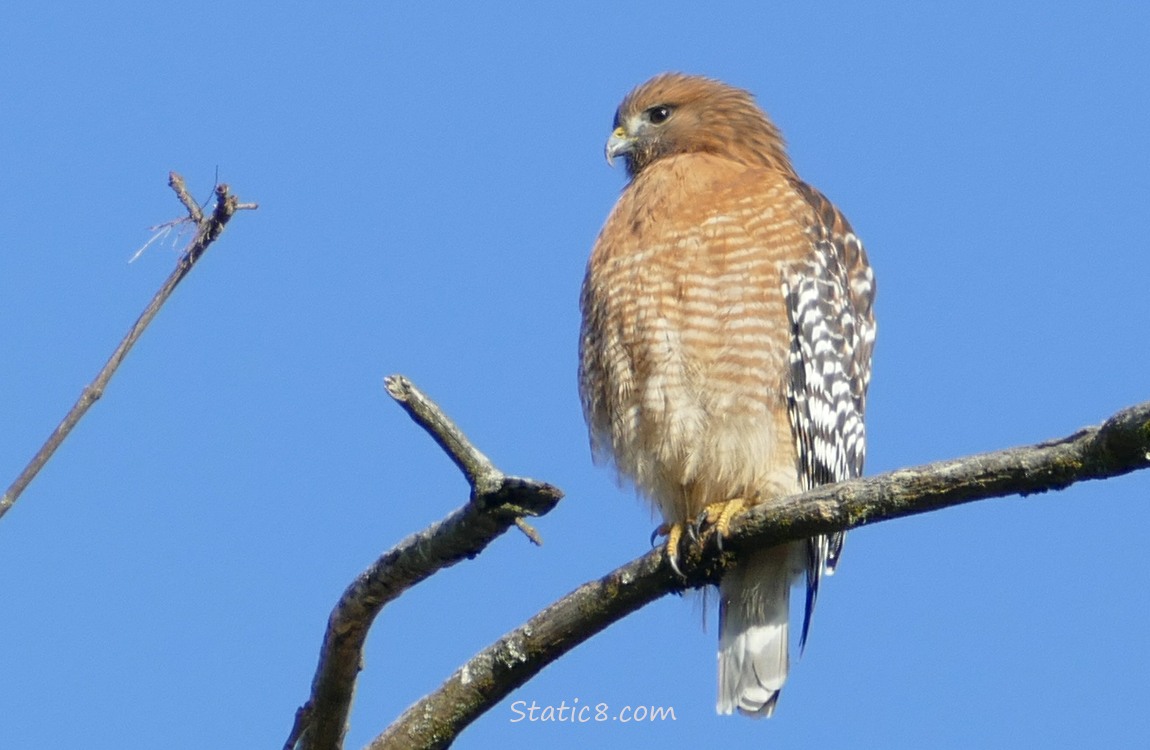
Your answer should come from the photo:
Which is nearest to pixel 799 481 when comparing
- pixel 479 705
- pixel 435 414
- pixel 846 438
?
pixel 846 438

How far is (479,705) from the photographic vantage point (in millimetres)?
4652

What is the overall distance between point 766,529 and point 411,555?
3.87 feet

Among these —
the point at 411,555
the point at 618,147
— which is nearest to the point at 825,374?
the point at 618,147

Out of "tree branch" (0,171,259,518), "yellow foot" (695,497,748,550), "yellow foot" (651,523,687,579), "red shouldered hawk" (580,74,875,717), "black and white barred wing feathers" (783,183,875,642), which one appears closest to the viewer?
"tree branch" (0,171,259,518)

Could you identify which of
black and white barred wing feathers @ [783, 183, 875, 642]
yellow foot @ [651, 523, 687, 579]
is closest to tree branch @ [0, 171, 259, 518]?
yellow foot @ [651, 523, 687, 579]

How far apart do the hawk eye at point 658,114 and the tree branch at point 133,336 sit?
5.29 m

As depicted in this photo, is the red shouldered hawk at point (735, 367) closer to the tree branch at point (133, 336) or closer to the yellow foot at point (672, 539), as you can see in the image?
the yellow foot at point (672, 539)

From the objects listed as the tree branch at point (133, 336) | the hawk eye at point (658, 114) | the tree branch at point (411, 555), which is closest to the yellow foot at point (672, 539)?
Result: the tree branch at point (411, 555)

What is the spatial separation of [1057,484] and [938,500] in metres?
0.32

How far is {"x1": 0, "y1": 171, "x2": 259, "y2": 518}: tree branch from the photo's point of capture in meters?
2.44

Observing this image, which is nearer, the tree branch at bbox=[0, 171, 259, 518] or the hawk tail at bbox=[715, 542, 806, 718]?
the tree branch at bbox=[0, 171, 259, 518]

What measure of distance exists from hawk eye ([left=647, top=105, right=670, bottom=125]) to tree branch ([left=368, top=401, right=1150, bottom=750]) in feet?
10.0

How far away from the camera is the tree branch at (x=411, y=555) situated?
4008 millimetres

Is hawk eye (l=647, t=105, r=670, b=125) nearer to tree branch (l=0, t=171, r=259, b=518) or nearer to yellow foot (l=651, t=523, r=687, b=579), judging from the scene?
yellow foot (l=651, t=523, r=687, b=579)
